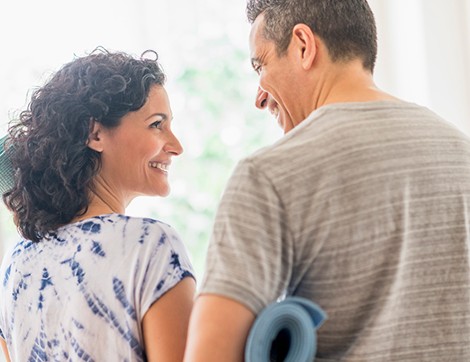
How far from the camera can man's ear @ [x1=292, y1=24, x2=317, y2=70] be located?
1498mm

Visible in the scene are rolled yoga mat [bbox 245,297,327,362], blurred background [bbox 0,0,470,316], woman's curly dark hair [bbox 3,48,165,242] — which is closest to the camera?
rolled yoga mat [bbox 245,297,327,362]

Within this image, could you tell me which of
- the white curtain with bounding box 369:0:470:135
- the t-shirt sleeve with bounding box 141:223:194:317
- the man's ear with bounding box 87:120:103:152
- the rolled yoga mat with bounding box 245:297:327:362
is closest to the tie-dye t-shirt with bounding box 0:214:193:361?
the t-shirt sleeve with bounding box 141:223:194:317

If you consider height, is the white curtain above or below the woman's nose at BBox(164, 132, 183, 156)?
above

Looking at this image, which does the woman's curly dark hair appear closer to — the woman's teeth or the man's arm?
the woman's teeth

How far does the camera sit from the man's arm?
1200 mm

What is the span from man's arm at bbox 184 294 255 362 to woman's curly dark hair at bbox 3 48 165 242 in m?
0.57

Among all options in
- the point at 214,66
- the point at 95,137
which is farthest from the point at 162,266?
the point at 214,66

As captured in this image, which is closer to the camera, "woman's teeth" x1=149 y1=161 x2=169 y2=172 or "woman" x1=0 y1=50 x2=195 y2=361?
"woman" x1=0 y1=50 x2=195 y2=361

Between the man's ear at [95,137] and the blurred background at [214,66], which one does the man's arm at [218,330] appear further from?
the blurred background at [214,66]

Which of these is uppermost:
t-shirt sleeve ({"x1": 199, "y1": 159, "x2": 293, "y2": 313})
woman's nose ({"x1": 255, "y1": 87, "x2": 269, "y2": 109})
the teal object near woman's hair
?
woman's nose ({"x1": 255, "y1": 87, "x2": 269, "y2": 109})

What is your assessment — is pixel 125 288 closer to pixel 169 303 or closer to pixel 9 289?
pixel 169 303

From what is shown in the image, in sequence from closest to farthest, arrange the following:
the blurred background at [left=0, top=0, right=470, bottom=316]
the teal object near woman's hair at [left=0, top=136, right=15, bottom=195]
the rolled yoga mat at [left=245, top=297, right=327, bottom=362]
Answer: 1. the rolled yoga mat at [left=245, top=297, right=327, bottom=362]
2. the teal object near woman's hair at [left=0, top=136, right=15, bottom=195]
3. the blurred background at [left=0, top=0, right=470, bottom=316]

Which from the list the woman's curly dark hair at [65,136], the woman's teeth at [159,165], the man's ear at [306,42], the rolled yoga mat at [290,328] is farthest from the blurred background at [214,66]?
the rolled yoga mat at [290,328]

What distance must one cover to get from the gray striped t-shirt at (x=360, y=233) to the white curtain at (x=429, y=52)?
4.55 ft
